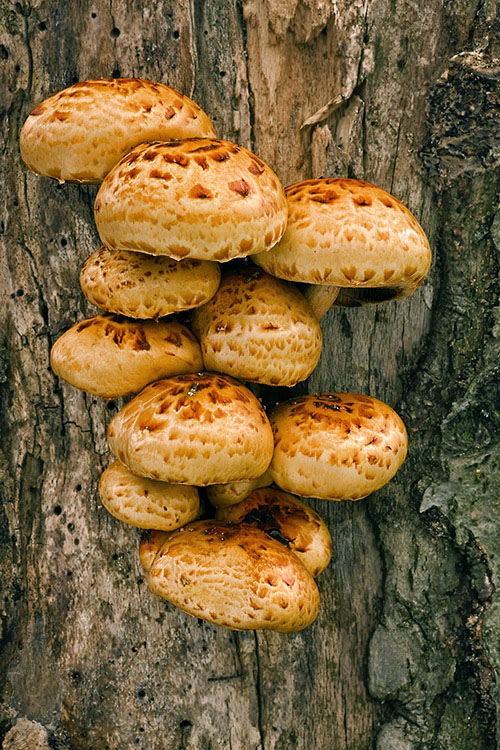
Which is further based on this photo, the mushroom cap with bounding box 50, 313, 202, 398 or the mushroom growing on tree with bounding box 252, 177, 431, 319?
the mushroom cap with bounding box 50, 313, 202, 398

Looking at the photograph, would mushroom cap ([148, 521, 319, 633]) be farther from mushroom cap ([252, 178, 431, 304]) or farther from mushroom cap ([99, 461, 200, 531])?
mushroom cap ([252, 178, 431, 304])

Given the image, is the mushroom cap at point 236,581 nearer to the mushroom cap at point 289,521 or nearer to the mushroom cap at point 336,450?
the mushroom cap at point 289,521

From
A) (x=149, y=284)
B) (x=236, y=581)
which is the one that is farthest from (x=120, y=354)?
(x=236, y=581)

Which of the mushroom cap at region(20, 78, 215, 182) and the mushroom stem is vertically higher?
the mushroom cap at region(20, 78, 215, 182)

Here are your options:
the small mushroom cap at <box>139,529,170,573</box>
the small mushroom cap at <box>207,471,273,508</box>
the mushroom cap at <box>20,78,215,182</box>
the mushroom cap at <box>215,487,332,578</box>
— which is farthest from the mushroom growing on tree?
the small mushroom cap at <box>139,529,170,573</box>

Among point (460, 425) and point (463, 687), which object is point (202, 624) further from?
point (460, 425)

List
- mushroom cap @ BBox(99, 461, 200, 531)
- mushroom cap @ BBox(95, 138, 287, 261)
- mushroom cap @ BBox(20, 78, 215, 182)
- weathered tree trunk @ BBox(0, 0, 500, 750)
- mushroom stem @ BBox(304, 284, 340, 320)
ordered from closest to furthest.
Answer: mushroom cap @ BBox(95, 138, 287, 261)
mushroom cap @ BBox(20, 78, 215, 182)
mushroom cap @ BBox(99, 461, 200, 531)
mushroom stem @ BBox(304, 284, 340, 320)
weathered tree trunk @ BBox(0, 0, 500, 750)

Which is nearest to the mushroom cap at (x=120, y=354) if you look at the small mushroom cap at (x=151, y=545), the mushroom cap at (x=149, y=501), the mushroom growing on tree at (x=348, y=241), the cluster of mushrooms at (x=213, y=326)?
the cluster of mushrooms at (x=213, y=326)

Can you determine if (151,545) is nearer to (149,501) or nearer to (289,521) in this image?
(149,501)
